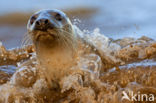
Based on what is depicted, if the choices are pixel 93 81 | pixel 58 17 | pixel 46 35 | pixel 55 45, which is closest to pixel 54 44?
pixel 55 45

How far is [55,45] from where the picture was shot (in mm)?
3619

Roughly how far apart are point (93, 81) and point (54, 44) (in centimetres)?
59

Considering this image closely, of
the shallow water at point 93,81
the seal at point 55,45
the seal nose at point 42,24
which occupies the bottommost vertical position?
the shallow water at point 93,81

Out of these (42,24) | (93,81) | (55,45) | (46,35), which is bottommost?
(93,81)

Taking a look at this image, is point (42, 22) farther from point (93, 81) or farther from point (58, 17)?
point (93, 81)

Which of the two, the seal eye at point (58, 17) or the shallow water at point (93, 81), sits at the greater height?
the seal eye at point (58, 17)

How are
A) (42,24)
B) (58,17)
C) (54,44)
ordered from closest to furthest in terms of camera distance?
(42,24), (54,44), (58,17)

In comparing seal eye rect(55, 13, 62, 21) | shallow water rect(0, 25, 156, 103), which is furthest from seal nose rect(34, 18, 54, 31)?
shallow water rect(0, 25, 156, 103)

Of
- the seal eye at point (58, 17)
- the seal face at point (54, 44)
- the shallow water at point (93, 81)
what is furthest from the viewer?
the seal eye at point (58, 17)

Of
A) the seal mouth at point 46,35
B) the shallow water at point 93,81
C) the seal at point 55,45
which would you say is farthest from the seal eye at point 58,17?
the shallow water at point 93,81

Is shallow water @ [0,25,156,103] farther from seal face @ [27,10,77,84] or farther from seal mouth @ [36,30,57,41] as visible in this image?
seal mouth @ [36,30,57,41]

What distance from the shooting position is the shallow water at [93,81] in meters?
3.28

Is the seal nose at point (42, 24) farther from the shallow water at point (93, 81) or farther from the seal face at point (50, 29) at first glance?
the shallow water at point (93, 81)

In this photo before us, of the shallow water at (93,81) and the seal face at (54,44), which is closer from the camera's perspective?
the shallow water at (93,81)
